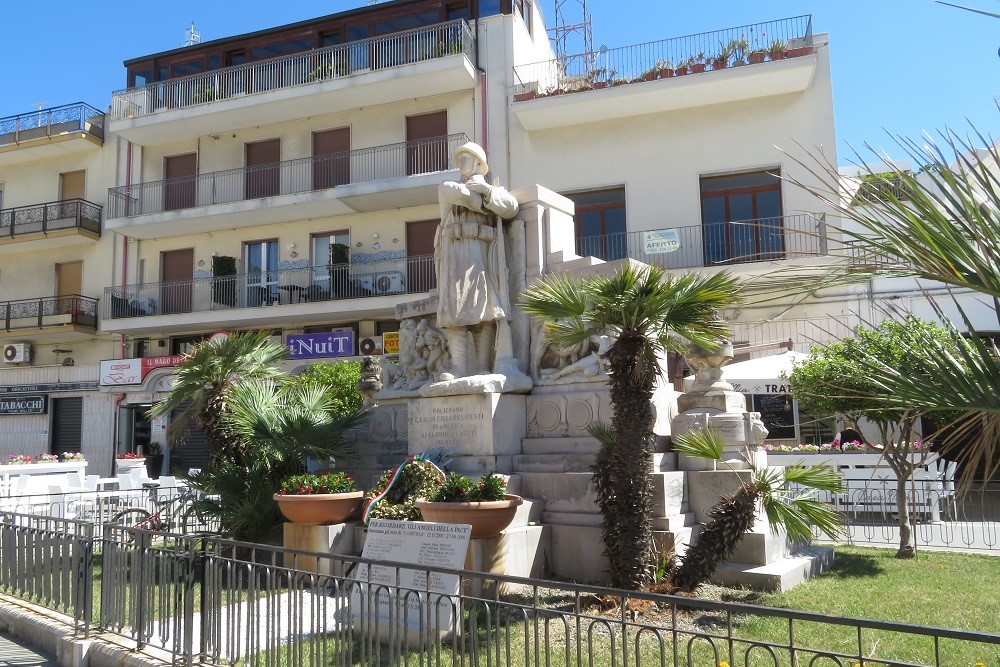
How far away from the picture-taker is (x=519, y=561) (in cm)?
704

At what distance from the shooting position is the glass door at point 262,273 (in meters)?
23.8

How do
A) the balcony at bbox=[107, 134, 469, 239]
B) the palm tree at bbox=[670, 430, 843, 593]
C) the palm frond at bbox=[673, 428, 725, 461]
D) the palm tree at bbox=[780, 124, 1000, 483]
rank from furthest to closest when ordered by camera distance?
the balcony at bbox=[107, 134, 469, 239] → the palm frond at bbox=[673, 428, 725, 461] → the palm tree at bbox=[670, 430, 843, 593] → the palm tree at bbox=[780, 124, 1000, 483]

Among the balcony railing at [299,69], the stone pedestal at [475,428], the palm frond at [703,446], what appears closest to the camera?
the palm frond at [703,446]

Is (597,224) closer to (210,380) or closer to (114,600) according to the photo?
(210,380)

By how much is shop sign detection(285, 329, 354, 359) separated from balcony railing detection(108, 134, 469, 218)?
13.2 ft

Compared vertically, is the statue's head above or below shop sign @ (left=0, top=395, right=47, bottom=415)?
above

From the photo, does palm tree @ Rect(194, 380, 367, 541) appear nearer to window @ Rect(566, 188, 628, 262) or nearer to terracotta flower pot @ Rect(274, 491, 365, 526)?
terracotta flower pot @ Rect(274, 491, 365, 526)

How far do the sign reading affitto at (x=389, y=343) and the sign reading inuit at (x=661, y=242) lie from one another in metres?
6.83

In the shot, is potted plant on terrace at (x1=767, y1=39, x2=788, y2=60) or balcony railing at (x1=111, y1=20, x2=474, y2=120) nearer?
potted plant on terrace at (x1=767, y1=39, x2=788, y2=60)

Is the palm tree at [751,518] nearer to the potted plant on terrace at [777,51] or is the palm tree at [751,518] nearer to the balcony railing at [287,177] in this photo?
the potted plant on terrace at [777,51]

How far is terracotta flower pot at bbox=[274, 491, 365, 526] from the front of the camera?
306 inches

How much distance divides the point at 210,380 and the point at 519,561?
4858 mm

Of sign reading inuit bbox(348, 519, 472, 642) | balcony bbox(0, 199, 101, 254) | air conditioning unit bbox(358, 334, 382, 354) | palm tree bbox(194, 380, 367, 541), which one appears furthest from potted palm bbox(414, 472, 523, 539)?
balcony bbox(0, 199, 101, 254)

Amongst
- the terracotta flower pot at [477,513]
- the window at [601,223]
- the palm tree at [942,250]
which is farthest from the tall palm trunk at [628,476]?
the window at [601,223]
